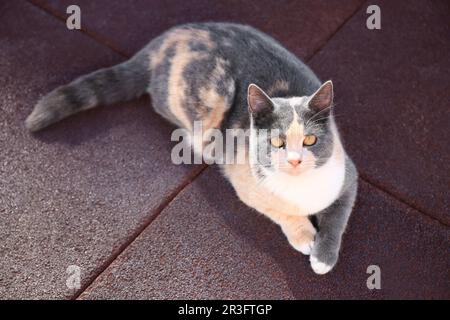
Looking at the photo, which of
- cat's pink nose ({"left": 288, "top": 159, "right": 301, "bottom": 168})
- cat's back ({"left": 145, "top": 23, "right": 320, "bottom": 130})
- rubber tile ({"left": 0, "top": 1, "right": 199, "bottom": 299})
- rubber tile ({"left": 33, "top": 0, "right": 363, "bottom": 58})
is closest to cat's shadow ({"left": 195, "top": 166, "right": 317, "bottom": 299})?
rubber tile ({"left": 0, "top": 1, "right": 199, "bottom": 299})

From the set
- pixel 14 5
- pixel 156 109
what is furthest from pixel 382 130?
pixel 14 5

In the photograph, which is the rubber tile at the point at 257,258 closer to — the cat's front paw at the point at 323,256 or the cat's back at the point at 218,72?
the cat's front paw at the point at 323,256

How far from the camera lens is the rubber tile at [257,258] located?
62.9 inches

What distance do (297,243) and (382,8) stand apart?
1.33m

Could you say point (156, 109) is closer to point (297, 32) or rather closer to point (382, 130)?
point (297, 32)

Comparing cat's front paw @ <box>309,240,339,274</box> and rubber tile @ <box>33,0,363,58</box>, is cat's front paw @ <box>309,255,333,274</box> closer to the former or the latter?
cat's front paw @ <box>309,240,339,274</box>

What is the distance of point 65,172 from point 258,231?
0.77 metres

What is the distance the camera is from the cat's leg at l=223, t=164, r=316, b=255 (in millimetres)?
1597

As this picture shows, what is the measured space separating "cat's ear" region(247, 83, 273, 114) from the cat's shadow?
1.49 feet

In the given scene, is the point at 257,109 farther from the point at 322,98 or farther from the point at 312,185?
the point at 312,185

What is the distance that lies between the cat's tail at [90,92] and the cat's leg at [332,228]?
0.88 metres

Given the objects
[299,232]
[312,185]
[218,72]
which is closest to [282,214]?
[299,232]

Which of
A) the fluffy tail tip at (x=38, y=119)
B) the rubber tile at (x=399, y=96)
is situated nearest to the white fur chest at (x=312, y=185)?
the rubber tile at (x=399, y=96)

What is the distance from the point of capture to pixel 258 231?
171 centimetres
